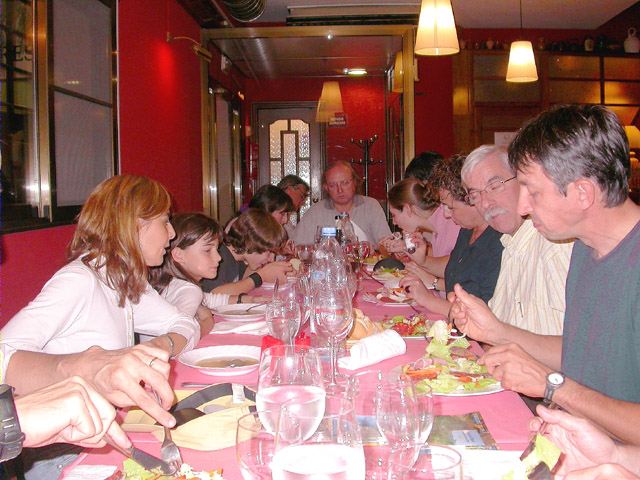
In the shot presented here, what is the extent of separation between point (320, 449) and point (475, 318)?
1197 millimetres

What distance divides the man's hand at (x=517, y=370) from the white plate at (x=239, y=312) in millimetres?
1230

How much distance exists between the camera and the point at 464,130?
25.5ft

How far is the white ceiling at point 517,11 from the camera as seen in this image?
663cm

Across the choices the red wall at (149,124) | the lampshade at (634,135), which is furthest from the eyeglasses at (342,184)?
the lampshade at (634,135)

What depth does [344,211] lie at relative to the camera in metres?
5.57

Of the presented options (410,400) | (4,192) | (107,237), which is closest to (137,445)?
Answer: (410,400)

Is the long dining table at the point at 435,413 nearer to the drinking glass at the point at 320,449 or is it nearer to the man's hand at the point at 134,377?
the man's hand at the point at 134,377

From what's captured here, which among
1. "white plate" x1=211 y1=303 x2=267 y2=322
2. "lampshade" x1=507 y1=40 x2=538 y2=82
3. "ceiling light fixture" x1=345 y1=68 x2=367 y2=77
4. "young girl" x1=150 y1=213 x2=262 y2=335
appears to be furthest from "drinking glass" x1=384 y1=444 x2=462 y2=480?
"ceiling light fixture" x1=345 y1=68 x2=367 y2=77

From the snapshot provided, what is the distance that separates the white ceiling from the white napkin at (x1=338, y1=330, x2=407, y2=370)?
5312 mm

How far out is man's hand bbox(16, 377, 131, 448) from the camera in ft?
2.99

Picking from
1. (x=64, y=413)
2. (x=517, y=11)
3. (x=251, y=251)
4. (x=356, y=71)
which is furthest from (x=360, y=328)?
(x=356, y=71)

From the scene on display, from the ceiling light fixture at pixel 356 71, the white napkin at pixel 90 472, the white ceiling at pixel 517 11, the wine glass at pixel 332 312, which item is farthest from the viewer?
the ceiling light fixture at pixel 356 71

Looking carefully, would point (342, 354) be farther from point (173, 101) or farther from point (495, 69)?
point (495, 69)

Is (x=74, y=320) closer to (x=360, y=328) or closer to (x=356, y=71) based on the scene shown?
(x=360, y=328)
